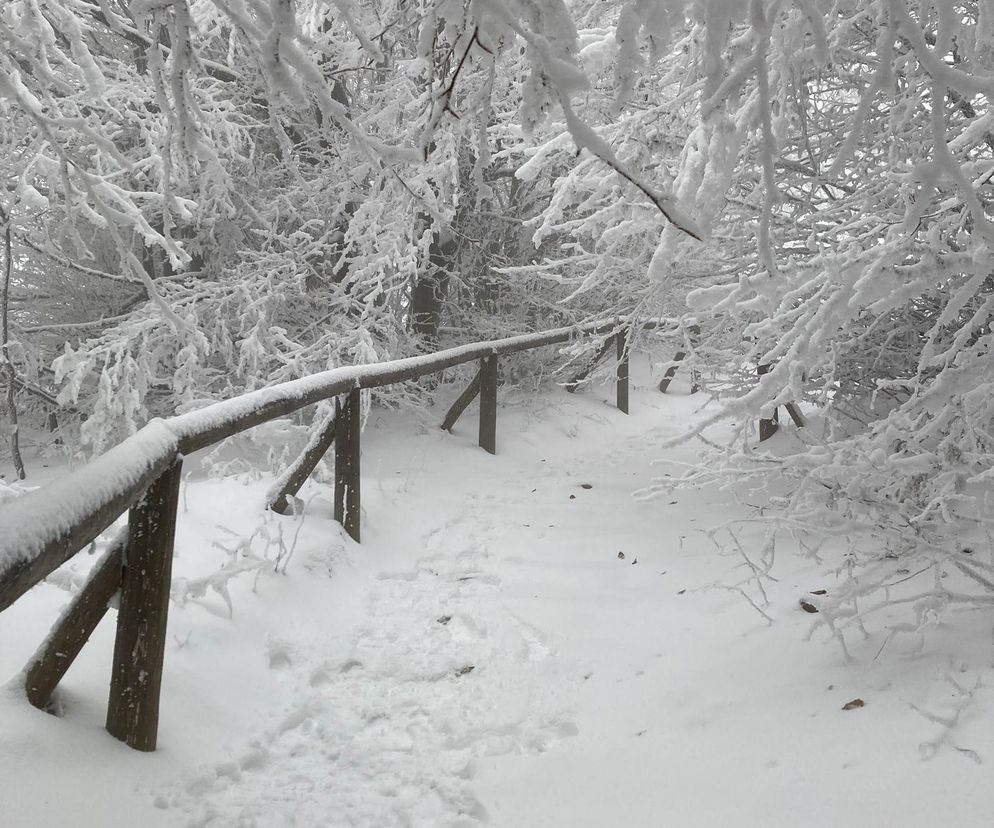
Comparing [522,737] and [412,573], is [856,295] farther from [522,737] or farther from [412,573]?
[412,573]

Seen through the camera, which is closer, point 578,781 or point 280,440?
point 578,781

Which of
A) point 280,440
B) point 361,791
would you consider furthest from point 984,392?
point 280,440

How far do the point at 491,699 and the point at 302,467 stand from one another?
1861 mm

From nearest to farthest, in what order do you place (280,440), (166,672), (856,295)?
(856,295) < (166,672) < (280,440)

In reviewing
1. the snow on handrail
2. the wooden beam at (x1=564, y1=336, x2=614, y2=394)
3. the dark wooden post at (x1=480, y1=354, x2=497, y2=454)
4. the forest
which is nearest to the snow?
the snow on handrail

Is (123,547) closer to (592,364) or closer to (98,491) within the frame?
(98,491)

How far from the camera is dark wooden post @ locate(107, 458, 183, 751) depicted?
216cm

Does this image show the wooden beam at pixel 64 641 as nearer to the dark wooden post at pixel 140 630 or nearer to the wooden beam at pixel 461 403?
the dark wooden post at pixel 140 630

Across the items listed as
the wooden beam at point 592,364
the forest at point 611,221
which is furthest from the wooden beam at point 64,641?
the wooden beam at point 592,364

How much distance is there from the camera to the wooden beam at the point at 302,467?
13.7 ft

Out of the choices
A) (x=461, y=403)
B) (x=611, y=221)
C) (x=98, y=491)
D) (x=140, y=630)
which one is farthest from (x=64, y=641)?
(x=461, y=403)

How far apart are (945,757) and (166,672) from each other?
7.70 feet

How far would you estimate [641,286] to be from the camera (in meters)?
5.48

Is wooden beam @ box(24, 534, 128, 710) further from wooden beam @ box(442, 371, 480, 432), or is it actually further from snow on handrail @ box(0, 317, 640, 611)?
wooden beam @ box(442, 371, 480, 432)
